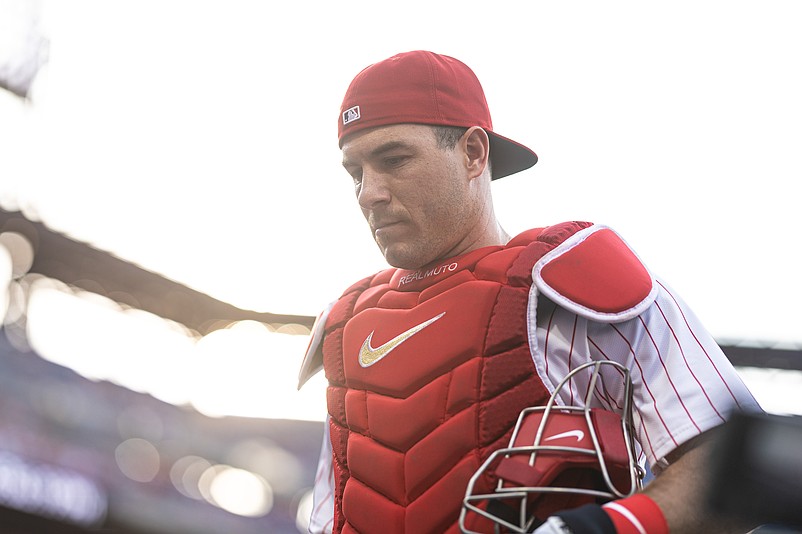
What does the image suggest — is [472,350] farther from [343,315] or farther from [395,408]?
[343,315]

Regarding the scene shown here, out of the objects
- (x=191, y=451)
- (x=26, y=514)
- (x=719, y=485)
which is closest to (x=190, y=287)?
(x=26, y=514)

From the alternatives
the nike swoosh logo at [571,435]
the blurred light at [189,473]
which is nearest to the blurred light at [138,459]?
the blurred light at [189,473]

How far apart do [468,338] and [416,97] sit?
684 mm

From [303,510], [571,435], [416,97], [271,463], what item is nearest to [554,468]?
[571,435]

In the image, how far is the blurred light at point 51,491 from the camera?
536 inches

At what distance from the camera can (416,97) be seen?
1987mm

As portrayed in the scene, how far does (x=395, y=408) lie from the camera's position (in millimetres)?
1855

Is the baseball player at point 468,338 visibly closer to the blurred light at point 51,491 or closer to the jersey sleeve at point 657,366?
the jersey sleeve at point 657,366

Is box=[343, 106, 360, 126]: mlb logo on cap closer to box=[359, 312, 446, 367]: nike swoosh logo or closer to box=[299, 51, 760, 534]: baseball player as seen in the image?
box=[299, 51, 760, 534]: baseball player

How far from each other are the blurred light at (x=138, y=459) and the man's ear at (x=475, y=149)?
1973cm

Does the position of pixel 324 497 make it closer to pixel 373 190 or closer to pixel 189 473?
pixel 373 190

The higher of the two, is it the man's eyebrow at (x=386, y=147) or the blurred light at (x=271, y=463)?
the man's eyebrow at (x=386, y=147)

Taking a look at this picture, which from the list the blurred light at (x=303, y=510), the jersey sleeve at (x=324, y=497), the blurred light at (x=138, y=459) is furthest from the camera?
the blurred light at (x=303, y=510)

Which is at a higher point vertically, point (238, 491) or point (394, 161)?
point (394, 161)
